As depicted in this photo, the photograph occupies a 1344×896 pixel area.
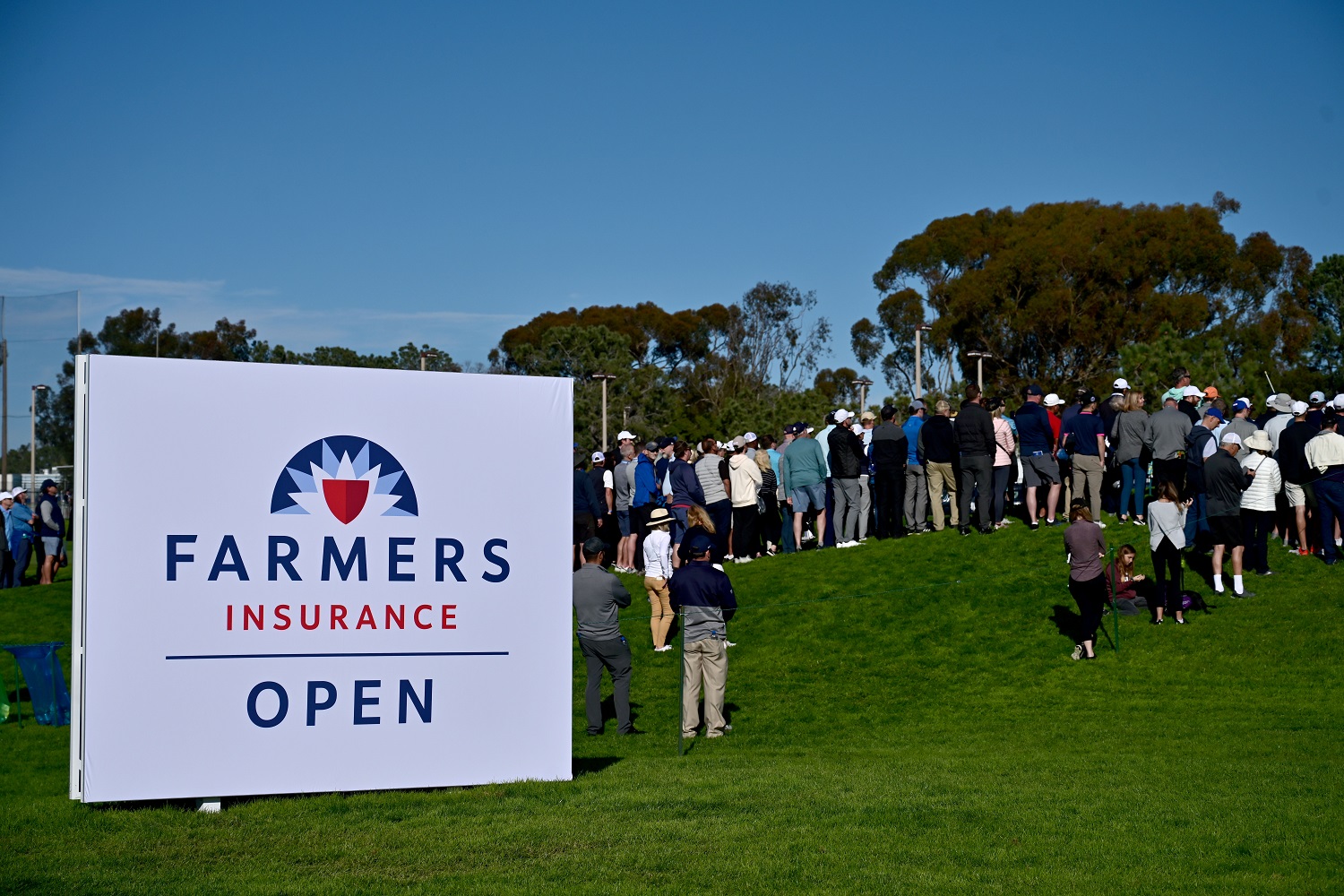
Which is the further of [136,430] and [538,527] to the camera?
[538,527]

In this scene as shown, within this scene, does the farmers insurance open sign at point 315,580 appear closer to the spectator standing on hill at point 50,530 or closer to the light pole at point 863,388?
the spectator standing on hill at point 50,530

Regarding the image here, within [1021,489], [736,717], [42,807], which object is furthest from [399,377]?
[1021,489]

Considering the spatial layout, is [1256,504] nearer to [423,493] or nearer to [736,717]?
[736,717]

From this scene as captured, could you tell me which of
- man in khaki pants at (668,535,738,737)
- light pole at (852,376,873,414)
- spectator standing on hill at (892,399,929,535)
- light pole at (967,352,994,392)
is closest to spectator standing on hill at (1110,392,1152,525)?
spectator standing on hill at (892,399,929,535)

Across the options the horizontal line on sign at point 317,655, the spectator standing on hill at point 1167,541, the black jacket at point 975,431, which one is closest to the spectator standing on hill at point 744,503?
the black jacket at point 975,431

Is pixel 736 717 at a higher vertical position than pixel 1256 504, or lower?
lower

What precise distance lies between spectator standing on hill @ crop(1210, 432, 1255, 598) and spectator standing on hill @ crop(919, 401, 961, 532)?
13.6ft

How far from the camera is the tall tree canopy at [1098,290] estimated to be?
54281mm

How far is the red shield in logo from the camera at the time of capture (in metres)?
9.18

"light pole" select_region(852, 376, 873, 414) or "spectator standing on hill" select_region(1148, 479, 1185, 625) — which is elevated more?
"light pole" select_region(852, 376, 873, 414)

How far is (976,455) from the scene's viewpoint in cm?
1920

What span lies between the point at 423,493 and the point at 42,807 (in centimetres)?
323

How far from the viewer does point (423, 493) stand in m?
9.41

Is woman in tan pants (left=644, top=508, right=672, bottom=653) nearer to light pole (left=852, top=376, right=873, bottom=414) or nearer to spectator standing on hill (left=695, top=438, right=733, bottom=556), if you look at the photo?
spectator standing on hill (left=695, top=438, right=733, bottom=556)
